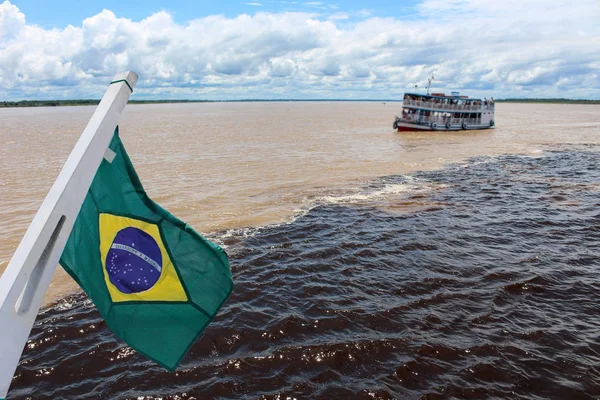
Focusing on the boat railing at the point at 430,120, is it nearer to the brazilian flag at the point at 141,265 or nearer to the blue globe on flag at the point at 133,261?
the brazilian flag at the point at 141,265

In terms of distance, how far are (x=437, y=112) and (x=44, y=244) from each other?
5280 cm

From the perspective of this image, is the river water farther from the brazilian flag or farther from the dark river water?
the brazilian flag

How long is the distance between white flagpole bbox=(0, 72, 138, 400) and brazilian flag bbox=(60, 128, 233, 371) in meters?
0.51

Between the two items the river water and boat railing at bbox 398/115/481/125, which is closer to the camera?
the river water

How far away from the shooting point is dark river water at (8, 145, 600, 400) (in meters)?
5.89

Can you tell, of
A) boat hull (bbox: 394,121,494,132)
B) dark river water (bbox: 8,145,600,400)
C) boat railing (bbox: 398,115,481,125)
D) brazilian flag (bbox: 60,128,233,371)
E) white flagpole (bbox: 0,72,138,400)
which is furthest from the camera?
boat railing (bbox: 398,115,481,125)

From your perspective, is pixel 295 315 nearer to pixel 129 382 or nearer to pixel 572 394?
pixel 129 382

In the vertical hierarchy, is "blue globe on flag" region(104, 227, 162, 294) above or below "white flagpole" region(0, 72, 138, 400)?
below

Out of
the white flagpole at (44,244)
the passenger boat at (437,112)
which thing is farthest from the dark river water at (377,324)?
the passenger boat at (437,112)

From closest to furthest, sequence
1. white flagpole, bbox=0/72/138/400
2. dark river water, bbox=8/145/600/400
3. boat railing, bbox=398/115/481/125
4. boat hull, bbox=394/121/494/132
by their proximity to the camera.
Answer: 1. white flagpole, bbox=0/72/138/400
2. dark river water, bbox=8/145/600/400
3. boat hull, bbox=394/121/494/132
4. boat railing, bbox=398/115/481/125

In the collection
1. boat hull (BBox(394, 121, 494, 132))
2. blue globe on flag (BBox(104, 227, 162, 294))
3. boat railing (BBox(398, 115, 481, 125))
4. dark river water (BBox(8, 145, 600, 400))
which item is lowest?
dark river water (BBox(8, 145, 600, 400))

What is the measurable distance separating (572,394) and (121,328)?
237 inches

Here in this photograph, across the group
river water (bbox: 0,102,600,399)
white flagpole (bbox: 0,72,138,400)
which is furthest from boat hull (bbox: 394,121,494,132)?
white flagpole (bbox: 0,72,138,400)

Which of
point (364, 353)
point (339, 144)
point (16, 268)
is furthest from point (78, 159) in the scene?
point (339, 144)
